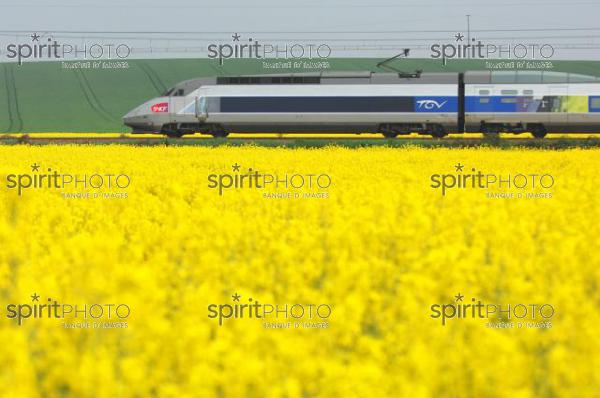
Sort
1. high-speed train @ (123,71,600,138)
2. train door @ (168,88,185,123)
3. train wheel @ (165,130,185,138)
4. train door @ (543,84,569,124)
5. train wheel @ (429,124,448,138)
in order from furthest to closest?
train wheel @ (165,130,185,138) < train door @ (168,88,185,123) < train wheel @ (429,124,448,138) < high-speed train @ (123,71,600,138) < train door @ (543,84,569,124)

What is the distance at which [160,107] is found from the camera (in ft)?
117

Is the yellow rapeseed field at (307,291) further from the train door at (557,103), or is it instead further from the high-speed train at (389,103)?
the train door at (557,103)

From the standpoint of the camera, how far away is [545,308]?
480cm

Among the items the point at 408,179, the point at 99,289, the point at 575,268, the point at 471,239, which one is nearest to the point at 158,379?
the point at 99,289

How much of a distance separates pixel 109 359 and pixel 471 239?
16.2 feet

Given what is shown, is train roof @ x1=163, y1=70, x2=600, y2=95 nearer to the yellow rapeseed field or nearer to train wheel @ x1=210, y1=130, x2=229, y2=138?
train wheel @ x1=210, y1=130, x2=229, y2=138

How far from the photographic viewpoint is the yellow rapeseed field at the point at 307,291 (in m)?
3.34

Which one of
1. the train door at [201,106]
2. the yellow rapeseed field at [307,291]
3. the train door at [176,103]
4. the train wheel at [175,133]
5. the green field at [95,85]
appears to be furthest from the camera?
the green field at [95,85]

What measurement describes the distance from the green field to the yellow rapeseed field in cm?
5218

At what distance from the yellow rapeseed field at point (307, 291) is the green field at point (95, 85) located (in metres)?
52.2

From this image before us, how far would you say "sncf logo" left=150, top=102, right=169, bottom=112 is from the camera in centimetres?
3544

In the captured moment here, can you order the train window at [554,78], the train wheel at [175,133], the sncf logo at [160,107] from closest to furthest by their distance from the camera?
the train window at [554,78] → the sncf logo at [160,107] → the train wheel at [175,133]

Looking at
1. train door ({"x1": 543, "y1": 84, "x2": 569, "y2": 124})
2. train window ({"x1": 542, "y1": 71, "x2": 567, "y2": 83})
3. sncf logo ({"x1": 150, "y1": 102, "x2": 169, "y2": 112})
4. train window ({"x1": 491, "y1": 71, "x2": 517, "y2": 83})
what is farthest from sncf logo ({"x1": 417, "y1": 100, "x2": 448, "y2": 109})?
sncf logo ({"x1": 150, "y1": 102, "x2": 169, "y2": 112})

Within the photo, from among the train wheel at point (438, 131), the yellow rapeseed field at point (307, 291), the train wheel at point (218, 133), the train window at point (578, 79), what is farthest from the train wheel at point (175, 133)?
the yellow rapeseed field at point (307, 291)
